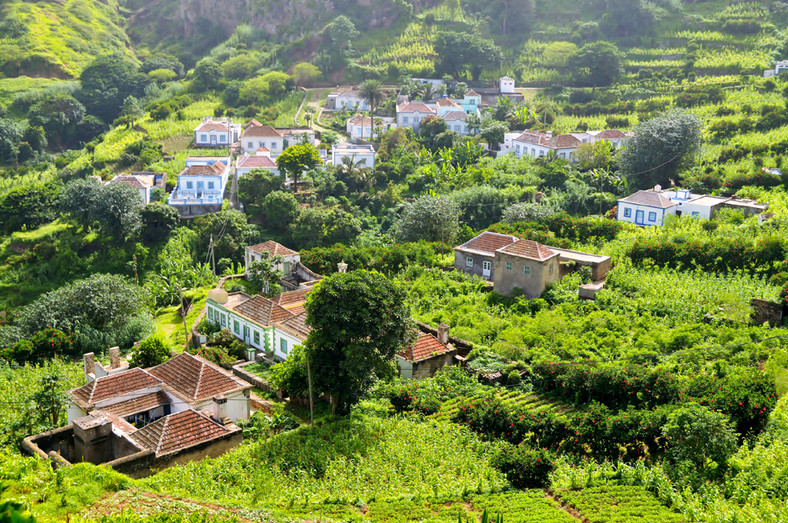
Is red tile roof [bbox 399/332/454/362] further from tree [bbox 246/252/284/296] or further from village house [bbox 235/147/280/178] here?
village house [bbox 235/147/280/178]

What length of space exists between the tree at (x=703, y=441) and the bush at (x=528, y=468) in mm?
3657

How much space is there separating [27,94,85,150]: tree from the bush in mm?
67718

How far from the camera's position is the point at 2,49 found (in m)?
83.8

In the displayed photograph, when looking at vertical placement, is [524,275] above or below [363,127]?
below

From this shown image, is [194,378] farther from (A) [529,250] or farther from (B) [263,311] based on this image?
(A) [529,250]

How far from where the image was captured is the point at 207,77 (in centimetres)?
8300

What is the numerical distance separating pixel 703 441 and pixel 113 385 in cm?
1927

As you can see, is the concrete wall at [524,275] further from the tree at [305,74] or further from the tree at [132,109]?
the tree at [305,74]

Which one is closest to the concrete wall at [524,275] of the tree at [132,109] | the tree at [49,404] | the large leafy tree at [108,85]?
the tree at [49,404]

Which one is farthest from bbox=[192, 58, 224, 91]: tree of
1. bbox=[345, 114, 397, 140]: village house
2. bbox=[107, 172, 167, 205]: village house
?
bbox=[107, 172, 167, 205]: village house

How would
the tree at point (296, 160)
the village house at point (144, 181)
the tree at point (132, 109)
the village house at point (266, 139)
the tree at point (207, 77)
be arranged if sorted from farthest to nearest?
the tree at point (207, 77), the tree at point (132, 109), the village house at point (266, 139), the tree at point (296, 160), the village house at point (144, 181)

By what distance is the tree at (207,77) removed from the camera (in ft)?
272

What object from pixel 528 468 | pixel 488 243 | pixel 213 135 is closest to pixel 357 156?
pixel 213 135

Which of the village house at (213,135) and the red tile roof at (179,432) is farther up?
the village house at (213,135)
